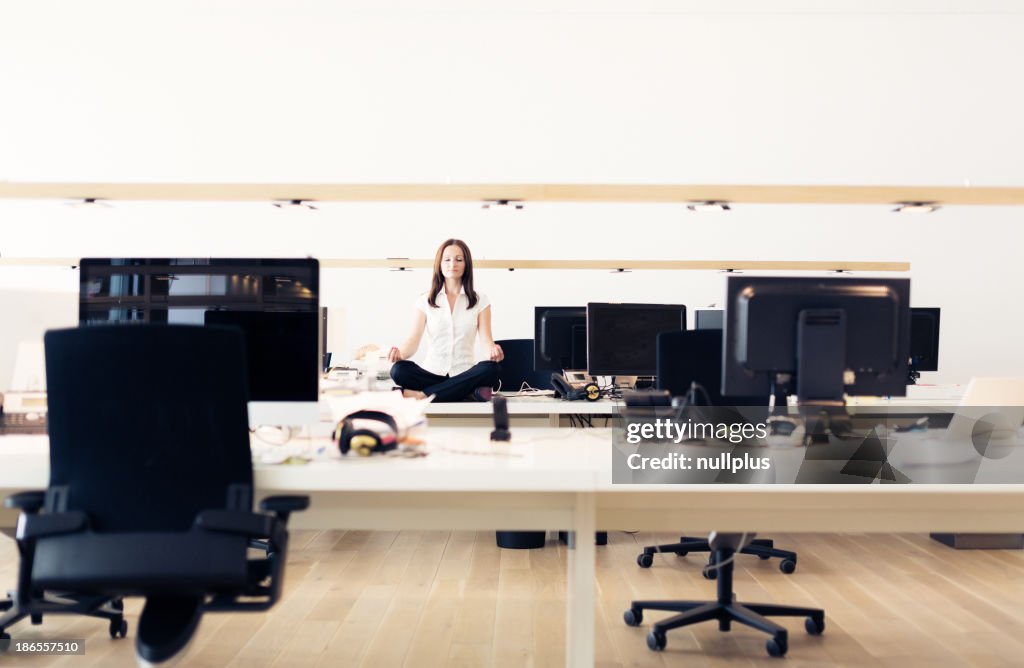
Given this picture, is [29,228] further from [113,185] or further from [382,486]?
[382,486]

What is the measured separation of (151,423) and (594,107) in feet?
19.0

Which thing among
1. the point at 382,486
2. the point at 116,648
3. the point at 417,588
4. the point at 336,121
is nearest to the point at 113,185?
the point at 382,486

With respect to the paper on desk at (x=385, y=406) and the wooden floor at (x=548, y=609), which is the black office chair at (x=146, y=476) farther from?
the wooden floor at (x=548, y=609)

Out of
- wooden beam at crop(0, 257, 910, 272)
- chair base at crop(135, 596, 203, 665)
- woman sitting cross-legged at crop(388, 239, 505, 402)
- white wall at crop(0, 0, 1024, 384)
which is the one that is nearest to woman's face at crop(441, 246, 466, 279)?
woman sitting cross-legged at crop(388, 239, 505, 402)

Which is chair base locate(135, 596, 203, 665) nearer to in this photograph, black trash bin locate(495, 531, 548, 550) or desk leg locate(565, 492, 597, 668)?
desk leg locate(565, 492, 597, 668)

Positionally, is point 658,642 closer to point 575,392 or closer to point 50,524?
point 575,392

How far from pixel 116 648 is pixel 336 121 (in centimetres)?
502

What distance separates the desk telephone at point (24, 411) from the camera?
242 centimetres

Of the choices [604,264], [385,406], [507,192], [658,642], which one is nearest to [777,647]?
[658,642]

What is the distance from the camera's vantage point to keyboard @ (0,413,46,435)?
7.88ft

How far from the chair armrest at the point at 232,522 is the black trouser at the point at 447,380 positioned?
81.1 inches

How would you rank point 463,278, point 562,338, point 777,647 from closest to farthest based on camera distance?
point 777,647, point 463,278, point 562,338

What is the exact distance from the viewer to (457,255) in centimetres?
402

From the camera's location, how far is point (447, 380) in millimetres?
3822
